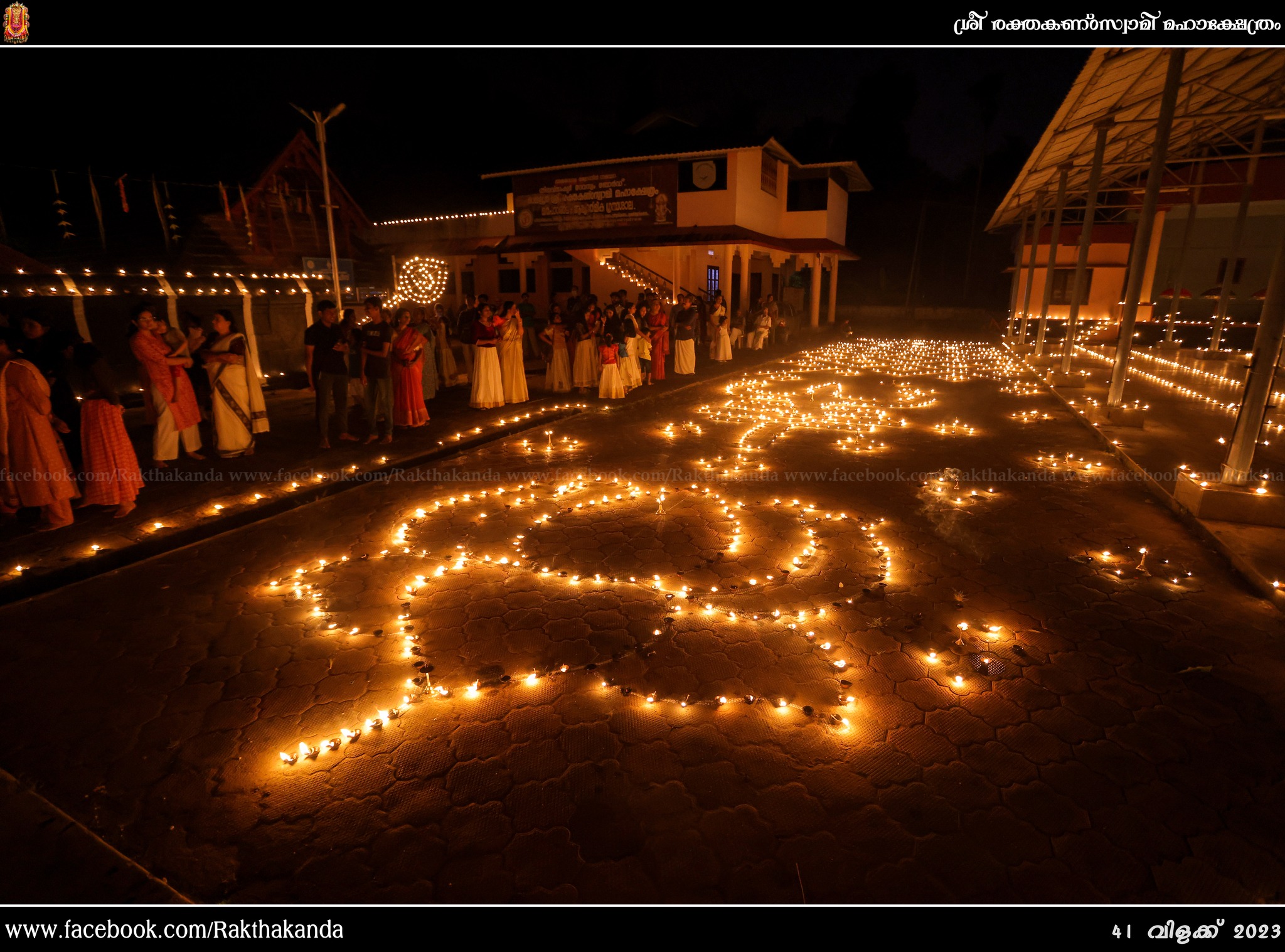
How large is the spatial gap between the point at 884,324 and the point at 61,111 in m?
36.9

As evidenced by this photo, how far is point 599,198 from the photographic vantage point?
23.9 meters

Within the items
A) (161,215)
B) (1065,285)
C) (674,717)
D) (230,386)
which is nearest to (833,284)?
(1065,285)

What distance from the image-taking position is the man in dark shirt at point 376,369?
8180 millimetres

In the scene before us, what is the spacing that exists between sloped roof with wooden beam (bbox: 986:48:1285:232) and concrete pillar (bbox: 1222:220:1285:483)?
4871 millimetres

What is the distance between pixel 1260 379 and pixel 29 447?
34.2 ft

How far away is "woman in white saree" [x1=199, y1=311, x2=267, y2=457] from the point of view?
7414 mm

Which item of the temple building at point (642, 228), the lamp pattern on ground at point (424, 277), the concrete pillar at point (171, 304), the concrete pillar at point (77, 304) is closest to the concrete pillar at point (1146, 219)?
the temple building at point (642, 228)

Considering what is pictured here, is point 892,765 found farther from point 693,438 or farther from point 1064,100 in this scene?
point 1064,100

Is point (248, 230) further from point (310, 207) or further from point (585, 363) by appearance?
point (585, 363)

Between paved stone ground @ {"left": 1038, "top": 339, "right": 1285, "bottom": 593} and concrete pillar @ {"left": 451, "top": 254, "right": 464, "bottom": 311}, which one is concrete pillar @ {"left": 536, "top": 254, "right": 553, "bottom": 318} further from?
paved stone ground @ {"left": 1038, "top": 339, "right": 1285, "bottom": 593}

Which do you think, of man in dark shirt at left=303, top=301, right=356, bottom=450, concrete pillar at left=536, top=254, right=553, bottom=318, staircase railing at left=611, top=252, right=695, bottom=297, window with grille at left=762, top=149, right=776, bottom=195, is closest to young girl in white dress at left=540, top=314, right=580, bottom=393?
man in dark shirt at left=303, top=301, right=356, bottom=450

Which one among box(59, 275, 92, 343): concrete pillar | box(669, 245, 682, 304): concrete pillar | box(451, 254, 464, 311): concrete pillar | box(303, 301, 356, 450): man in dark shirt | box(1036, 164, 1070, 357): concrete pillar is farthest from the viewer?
box(451, 254, 464, 311): concrete pillar

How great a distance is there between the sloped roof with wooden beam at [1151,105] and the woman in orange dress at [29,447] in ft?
40.1

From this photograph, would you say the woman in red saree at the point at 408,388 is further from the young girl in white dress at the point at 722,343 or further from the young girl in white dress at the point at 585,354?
the young girl in white dress at the point at 722,343
